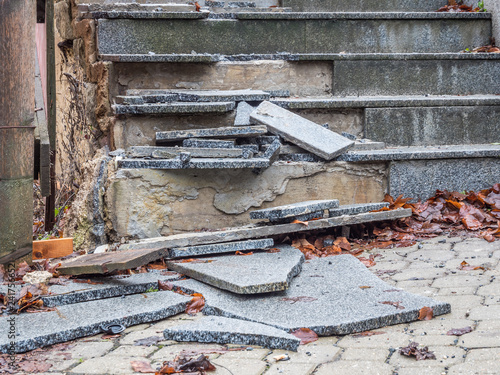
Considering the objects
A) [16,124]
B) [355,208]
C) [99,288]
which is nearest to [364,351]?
[99,288]

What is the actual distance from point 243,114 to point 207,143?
423 mm

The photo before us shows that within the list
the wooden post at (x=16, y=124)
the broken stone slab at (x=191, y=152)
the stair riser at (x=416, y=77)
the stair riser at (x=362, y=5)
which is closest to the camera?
the wooden post at (x=16, y=124)

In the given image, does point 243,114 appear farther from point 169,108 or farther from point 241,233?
point 241,233

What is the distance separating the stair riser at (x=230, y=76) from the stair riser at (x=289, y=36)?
0.20m

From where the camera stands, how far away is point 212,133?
13.8ft

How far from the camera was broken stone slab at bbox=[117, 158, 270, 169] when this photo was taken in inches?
156

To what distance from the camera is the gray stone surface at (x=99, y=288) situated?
2941 mm

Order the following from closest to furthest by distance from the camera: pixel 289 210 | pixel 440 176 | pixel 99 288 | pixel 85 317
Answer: pixel 85 317, pixel 99 288, pixel 289 210, pixel 440 176

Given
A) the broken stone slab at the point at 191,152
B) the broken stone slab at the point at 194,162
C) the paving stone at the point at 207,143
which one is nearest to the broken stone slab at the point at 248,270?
the broken stone slab at the point at 194,162

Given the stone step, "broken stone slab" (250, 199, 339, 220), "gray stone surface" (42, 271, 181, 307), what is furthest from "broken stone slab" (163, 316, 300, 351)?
the stone step

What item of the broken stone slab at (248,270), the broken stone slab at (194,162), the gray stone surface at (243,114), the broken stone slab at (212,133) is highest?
the gray stone surface at (243,114)

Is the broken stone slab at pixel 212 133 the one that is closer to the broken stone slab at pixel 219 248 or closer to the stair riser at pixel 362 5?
the broken stone slab at pixel 219 248

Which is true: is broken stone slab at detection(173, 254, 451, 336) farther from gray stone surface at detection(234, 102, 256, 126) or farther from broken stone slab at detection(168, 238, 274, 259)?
gray stone surface at detection(234, 102, 256, 126)

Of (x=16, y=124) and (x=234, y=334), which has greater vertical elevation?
(x=16, y=124)
